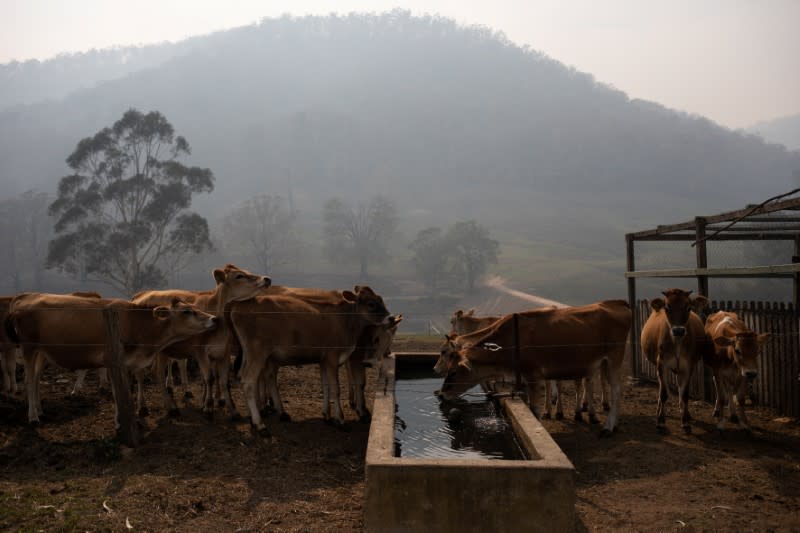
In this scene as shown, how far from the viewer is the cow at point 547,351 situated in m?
10.1

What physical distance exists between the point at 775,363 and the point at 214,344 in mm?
9946

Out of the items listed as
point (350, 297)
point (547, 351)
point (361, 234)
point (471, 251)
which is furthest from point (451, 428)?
point (361, 234)

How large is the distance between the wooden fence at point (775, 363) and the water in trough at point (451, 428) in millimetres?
4532

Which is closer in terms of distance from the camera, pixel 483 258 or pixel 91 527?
pixel 91 527

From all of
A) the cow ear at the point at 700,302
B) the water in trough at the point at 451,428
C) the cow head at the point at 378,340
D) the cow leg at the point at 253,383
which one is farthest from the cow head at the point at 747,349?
the cow leg at the point at 253,383

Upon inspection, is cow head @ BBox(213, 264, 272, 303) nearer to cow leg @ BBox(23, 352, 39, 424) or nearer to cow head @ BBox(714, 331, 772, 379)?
cow leg @ BBox(23, 352, 39, 424)

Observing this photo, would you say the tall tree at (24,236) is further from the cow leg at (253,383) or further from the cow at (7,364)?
the cow leg at (253,383)

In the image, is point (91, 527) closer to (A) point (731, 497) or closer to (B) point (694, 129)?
(A) point (731, 497)

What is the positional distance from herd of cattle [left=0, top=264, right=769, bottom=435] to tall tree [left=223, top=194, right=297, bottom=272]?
75191 mm

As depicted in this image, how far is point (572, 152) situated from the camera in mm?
182750

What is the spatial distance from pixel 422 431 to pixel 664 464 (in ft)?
11.0

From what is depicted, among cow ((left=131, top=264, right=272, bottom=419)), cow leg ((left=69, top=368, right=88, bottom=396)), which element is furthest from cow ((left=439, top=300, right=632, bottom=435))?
cow leg ((left=69, top=368, right=88, bottom=396))

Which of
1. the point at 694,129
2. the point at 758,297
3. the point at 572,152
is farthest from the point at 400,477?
the point at 694,129

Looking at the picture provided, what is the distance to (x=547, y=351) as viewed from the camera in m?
10.2
